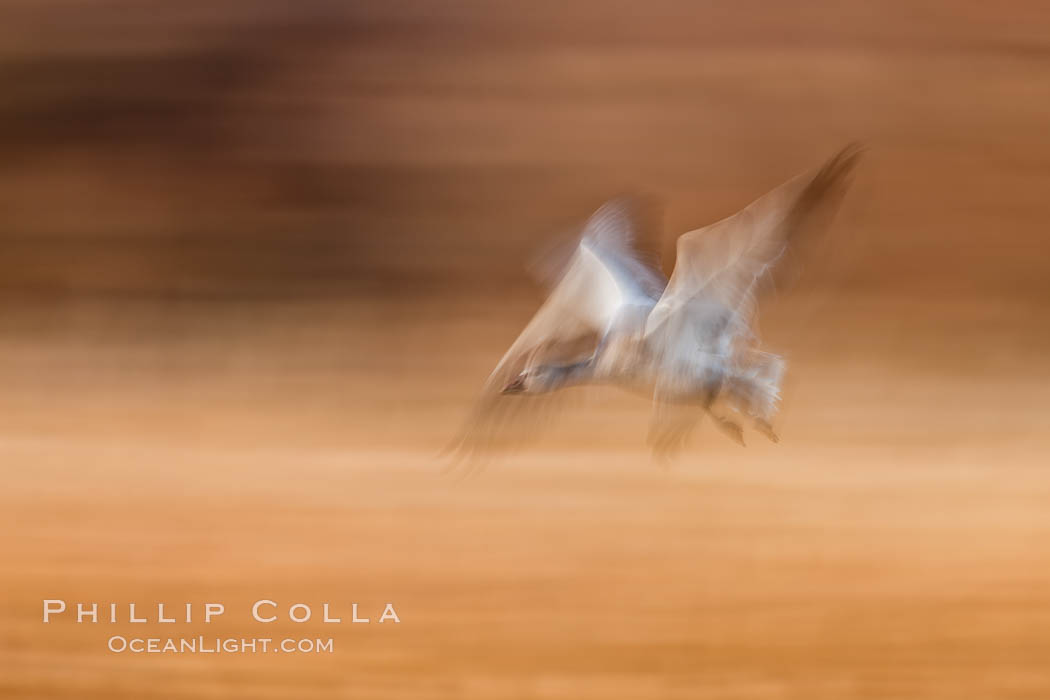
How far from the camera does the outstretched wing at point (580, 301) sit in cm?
121

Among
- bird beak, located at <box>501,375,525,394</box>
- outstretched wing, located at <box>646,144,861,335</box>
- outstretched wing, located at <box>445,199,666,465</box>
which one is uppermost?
outstretched wing, located at <box>445,199,666,465</box>

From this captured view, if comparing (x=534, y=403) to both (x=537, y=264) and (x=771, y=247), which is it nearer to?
(x=537, y=264)

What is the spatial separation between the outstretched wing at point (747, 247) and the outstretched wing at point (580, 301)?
0.28 ft

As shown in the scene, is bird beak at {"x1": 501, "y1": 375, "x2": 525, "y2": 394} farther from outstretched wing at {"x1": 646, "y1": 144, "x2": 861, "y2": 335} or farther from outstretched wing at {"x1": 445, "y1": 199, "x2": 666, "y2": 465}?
outstretched wing at {"x1": 646, "y1": 144, "x2": 861, "y2": 335}

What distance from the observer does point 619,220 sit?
1.29m

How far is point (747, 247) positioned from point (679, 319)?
0.29ft

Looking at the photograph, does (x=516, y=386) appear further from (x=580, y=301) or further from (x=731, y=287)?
(x=731, y=287)

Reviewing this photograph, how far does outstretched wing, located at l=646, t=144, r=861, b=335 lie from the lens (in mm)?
1038

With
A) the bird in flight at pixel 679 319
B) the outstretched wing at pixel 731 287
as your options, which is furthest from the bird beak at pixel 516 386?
the outstretched wing at pixel 731 287

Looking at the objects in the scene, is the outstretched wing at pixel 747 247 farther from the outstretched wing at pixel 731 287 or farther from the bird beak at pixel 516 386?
the bird beak at pixel 516 386

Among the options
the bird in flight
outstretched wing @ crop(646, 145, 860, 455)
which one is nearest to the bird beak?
the bird in flight

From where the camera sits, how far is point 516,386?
1185 mm

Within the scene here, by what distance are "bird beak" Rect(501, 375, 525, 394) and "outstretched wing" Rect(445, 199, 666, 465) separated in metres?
0.02

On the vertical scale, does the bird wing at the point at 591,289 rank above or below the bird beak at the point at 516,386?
above
